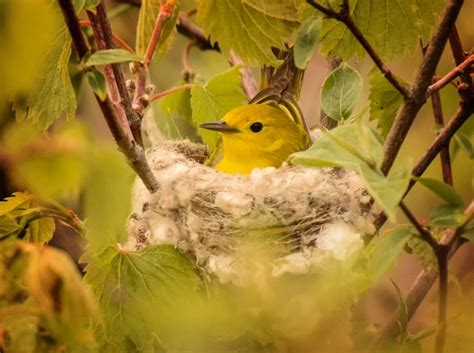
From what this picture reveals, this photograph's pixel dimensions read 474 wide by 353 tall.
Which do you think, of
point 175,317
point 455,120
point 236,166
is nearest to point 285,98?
point 236,166

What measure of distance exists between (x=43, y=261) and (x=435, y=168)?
51.3 inches

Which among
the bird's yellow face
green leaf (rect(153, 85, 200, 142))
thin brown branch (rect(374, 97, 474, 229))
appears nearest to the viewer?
thin brown branch (rect(374, 97, 474, 229))

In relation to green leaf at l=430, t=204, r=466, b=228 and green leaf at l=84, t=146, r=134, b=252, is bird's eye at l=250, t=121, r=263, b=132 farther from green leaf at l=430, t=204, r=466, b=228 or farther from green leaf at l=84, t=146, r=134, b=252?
green leaf at l=84, t=146, r=134, b=252

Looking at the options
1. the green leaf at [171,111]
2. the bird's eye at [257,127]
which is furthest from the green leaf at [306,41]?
the bird's eye at [257,127]

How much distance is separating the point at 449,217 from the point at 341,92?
360 millimetres

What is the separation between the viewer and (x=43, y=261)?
0.59 meters

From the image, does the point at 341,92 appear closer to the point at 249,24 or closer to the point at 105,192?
the point at 249,24

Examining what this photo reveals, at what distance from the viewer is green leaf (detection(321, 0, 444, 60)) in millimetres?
1343

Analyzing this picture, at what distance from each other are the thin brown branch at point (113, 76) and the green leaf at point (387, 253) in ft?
1.72

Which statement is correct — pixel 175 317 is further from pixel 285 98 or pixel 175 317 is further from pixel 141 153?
pixel 285 98

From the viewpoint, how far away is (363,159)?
0.82 m

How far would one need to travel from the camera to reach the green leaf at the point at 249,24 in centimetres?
134

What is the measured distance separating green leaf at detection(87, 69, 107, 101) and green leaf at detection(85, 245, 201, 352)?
0.41 meters

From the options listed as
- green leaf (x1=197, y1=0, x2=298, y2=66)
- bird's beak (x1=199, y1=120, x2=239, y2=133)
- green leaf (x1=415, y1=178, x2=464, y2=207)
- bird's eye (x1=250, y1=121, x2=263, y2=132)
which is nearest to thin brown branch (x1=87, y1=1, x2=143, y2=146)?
green leaf (x1=197, y1=0, x2=298, y2=66)
